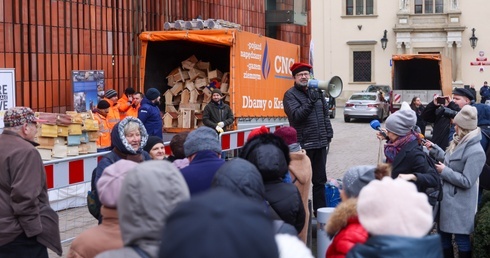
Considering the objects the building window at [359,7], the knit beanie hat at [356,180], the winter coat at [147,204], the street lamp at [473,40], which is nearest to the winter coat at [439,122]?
the knit beanie hat at [356,180]

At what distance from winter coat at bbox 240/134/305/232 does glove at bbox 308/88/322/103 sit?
3780 mm

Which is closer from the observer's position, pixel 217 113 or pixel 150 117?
pixel 150 117

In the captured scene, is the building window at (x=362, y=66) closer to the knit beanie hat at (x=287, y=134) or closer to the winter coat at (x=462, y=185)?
the winter coat at (x=462, y=185)

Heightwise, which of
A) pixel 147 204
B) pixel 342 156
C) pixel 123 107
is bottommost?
pixel 342 156

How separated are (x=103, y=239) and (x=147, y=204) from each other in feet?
3.25

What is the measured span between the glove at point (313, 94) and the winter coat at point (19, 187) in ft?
13.9

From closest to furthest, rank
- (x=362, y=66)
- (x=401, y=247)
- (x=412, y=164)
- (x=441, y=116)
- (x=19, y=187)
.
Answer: (x=401, y=247)
(x=19, y=187)
(x=412, y=164)
(x=441, y=116)
(x=362, y=66)

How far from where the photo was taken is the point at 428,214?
135 inches

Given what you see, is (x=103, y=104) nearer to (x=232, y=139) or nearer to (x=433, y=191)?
(x=232, y=139)

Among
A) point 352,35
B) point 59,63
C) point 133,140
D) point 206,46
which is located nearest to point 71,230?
point 133,140

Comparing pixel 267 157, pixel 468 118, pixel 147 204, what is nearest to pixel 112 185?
pixel 147 204

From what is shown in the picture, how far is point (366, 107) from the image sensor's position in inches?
1387

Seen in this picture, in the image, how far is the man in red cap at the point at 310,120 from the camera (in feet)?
30.7

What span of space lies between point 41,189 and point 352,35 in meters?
46.2
